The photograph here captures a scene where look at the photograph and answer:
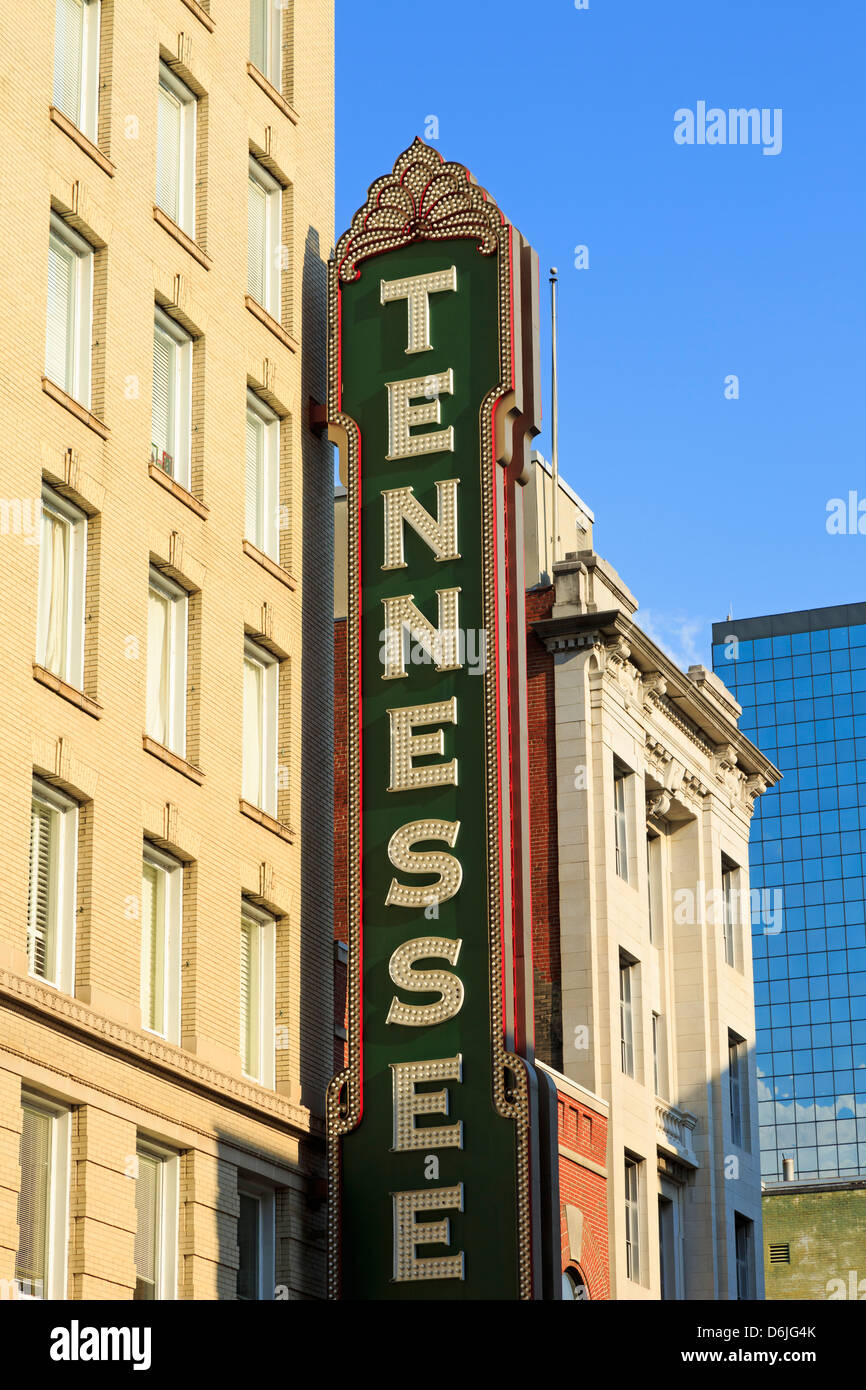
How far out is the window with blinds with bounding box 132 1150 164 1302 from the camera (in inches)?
1171

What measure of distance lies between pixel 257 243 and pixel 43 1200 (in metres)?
17.8

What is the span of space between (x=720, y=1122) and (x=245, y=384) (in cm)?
2263

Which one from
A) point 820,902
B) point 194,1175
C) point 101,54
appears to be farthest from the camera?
point 820,902

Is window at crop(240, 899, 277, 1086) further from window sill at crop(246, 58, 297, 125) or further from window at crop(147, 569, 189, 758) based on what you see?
window sill at crop(246, 58, 297, 125)

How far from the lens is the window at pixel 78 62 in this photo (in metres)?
32.1

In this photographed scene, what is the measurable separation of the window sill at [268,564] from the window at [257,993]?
5.61 metres

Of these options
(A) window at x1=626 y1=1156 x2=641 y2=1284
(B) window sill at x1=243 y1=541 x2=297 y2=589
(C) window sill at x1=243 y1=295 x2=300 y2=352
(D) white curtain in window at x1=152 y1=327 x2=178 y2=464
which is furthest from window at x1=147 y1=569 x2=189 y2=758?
(A) window at x1=626 y1=1156 x2=641 y2=1284

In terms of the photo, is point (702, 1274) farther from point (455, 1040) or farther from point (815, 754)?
point (815, 754)

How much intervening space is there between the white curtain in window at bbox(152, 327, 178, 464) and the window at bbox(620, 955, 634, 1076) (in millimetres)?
17604

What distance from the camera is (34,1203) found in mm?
27375

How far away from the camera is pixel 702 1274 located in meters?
48.8

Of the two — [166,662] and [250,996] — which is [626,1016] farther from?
[166,662]

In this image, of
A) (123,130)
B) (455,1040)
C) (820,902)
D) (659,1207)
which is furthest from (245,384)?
(820,902)

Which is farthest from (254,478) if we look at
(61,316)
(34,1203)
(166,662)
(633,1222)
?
(633,1222)
